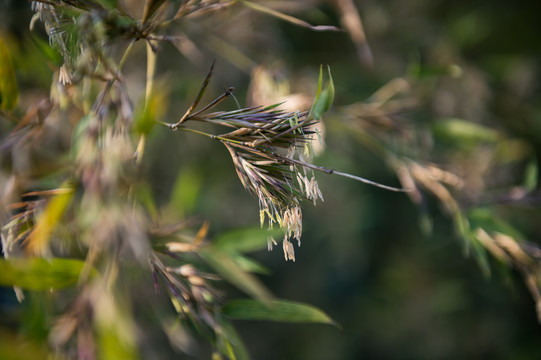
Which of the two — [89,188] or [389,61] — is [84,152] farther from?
[389,61]

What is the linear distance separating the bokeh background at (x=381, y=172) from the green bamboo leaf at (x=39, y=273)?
0.36 metres

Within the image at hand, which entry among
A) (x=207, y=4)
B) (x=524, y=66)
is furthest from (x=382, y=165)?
(x=207, y=4)

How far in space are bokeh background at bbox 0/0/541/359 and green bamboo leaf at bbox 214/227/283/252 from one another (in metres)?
0.15

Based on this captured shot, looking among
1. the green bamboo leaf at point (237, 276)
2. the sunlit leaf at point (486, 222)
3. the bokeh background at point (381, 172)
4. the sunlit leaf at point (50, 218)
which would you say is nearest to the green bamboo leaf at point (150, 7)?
the sunlit leaf at point (50, 218)

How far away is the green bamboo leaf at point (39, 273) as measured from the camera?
1.05 feet

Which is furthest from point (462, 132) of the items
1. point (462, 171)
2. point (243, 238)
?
point (243, 238)

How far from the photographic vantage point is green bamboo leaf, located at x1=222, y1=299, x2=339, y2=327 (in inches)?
17.1

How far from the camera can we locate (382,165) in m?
1.45

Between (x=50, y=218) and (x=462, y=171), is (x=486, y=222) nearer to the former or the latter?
(x=462, y=171)

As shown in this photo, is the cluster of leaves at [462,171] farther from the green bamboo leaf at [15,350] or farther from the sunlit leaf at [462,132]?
the green bamboo leaf at [15,350]

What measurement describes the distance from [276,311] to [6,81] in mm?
424

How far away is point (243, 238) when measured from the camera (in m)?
0.64

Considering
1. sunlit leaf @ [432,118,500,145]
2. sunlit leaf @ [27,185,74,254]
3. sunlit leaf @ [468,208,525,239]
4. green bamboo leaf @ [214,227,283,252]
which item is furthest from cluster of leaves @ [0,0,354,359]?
sunlit leaf @ [432,118,500,145]

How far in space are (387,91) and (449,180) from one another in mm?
231
